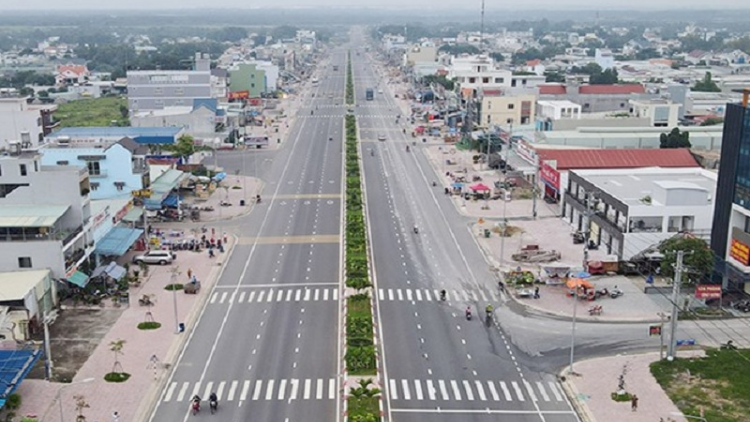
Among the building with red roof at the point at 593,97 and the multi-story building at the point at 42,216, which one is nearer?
Result: the multi-story building at the point at 42,216

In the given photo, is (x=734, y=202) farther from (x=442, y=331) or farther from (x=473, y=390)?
(x=473, y=390)

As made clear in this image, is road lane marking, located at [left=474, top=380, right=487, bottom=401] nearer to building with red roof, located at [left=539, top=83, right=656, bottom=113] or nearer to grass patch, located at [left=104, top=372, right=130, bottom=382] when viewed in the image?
grass patch, located at [left=104, top=372, right=130, bottom=382]

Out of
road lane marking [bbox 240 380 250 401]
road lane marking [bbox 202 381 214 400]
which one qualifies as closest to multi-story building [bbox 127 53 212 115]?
road lane marking [bbox 202 381 214 400]

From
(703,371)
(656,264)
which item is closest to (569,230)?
(656,264)

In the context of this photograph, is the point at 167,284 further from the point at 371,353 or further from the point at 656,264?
the point at 656,264

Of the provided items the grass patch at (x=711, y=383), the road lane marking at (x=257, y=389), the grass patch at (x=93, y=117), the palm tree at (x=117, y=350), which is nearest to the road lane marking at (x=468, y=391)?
the grass patch at (x=711, y=383)

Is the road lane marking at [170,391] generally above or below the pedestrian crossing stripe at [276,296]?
above

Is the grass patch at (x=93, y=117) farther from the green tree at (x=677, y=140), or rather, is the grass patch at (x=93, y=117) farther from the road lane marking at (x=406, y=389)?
the road lane marking at (x=406, y=389)
